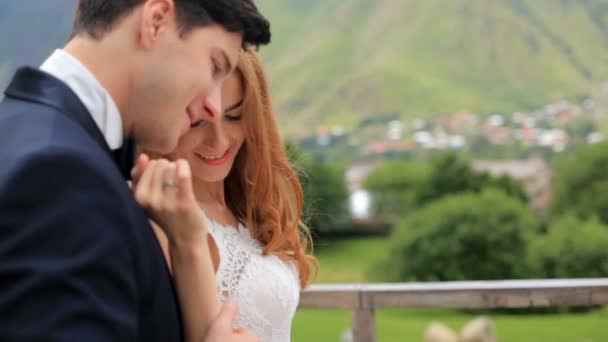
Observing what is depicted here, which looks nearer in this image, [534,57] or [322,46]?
[534,57]

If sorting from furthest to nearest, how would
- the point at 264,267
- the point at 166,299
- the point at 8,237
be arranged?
1. the point at 264,267
2. the point at 166,299
3. the point at 8,237

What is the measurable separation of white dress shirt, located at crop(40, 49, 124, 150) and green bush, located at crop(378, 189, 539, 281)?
45.5 meters

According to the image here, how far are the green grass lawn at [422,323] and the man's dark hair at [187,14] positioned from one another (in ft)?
129

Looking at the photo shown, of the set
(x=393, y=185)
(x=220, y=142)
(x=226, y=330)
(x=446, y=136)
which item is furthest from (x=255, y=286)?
(x=446, y=136)

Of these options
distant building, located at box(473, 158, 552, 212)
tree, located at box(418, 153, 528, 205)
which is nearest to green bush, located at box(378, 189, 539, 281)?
tree, located at box(418, 153, 528, 205)

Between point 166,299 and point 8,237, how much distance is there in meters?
0.23

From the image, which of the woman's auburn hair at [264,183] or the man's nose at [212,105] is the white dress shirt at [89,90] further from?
the woman's auburn hair at [264,183]

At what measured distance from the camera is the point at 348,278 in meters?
54.4

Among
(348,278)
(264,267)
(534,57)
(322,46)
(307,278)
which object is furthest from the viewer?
(322,46)

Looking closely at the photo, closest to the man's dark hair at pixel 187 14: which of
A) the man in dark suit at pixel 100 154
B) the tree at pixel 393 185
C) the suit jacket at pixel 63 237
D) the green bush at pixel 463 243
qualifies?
the man in dark suit at pixel 100 154

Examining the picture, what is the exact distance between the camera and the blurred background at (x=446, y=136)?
46250 mm

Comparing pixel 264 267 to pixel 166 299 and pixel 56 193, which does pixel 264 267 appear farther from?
pixel 56 193

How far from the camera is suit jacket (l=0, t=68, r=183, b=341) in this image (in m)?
0.77

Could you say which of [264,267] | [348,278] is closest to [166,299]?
[264,267]
